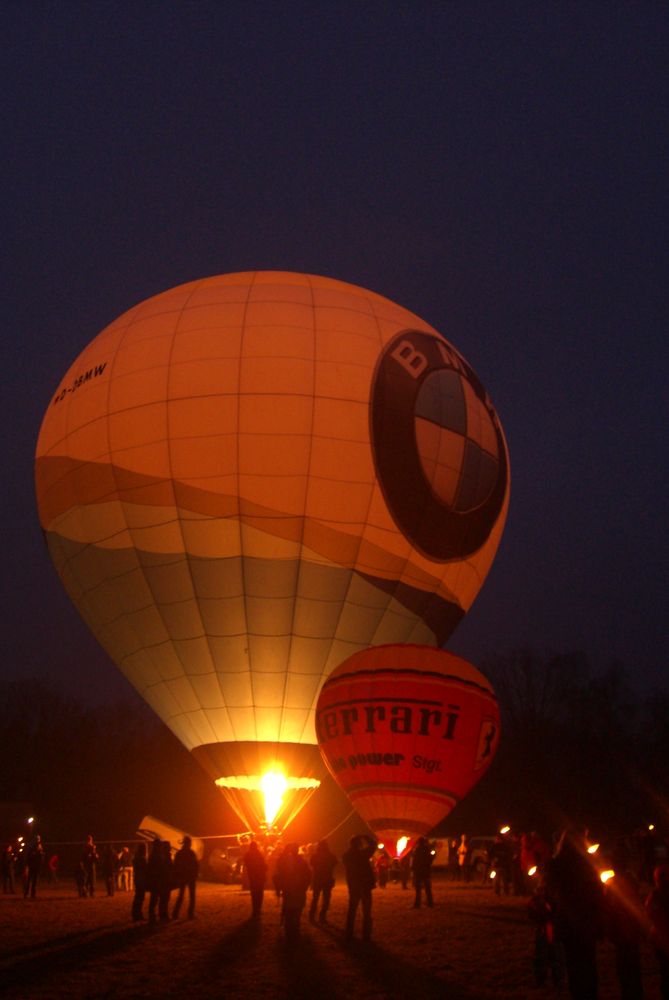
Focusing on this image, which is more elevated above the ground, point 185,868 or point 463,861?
point 463,861

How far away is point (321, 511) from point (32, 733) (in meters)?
35.0

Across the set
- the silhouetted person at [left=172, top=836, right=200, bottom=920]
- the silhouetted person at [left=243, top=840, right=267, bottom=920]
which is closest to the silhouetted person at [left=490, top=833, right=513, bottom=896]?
the silhouetted person at [left=243, top=840, right=267, bottom=920]

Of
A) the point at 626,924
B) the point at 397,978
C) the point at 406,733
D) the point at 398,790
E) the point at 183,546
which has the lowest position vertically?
the point at 397,978

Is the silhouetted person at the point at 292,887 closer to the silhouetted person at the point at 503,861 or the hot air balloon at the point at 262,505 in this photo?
the silhouetted person at the point at 503,861

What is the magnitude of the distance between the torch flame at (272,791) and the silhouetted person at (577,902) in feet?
31.3

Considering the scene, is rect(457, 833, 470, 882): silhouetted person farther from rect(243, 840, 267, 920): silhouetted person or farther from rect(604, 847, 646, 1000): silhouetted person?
rect(604, 847, 646, 1000): silhouetted person

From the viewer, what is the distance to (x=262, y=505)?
45.4ft

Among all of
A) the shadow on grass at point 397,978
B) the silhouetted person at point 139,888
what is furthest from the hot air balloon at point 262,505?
the shadow on grass at point 397,978

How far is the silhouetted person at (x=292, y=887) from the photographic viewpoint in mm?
8039

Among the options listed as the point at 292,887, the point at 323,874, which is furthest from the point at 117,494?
the point at 292,887

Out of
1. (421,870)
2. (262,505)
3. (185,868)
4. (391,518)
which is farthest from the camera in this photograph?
(391,518)

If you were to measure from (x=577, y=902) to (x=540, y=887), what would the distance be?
5.27 ft

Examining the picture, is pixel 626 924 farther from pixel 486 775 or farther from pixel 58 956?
pixel 486 775

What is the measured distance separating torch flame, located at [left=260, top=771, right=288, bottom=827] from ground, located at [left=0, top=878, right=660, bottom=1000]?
274 cm
